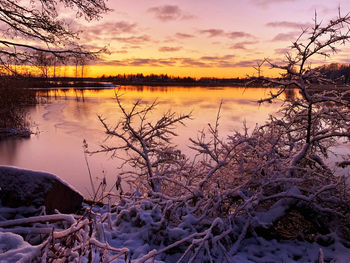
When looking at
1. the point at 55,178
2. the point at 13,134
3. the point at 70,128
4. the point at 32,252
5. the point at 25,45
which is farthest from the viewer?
the point at 70,128

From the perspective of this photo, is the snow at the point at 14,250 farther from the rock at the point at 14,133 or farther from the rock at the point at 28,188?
the rock at the point at 14,133

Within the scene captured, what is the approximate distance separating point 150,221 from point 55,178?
1842 mm

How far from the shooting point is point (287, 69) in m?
4.50

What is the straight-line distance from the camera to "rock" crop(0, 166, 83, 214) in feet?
14.6

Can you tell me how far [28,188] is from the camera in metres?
4.50

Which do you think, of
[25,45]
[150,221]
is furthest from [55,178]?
[25,45]

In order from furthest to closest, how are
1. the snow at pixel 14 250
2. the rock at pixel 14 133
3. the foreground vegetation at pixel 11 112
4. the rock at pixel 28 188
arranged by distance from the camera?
the foreground vegetation at pixel 11 112, the rock at pixel 14 133, the rock at pixel 28 188, the snow at pixel 14 250

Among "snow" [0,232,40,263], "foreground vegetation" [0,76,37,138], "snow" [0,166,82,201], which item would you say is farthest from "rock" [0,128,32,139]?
"snow" [0,232,40,263]

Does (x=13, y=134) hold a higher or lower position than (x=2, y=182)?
lower

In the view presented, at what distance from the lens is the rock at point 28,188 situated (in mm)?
4453

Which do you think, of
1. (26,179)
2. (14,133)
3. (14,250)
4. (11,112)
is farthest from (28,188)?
(11,112)

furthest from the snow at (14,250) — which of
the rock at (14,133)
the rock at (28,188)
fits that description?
the rock at (14,133)

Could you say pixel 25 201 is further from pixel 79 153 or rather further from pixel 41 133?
pixel 41 133

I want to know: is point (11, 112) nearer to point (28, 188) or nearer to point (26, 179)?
point (26, 179)
